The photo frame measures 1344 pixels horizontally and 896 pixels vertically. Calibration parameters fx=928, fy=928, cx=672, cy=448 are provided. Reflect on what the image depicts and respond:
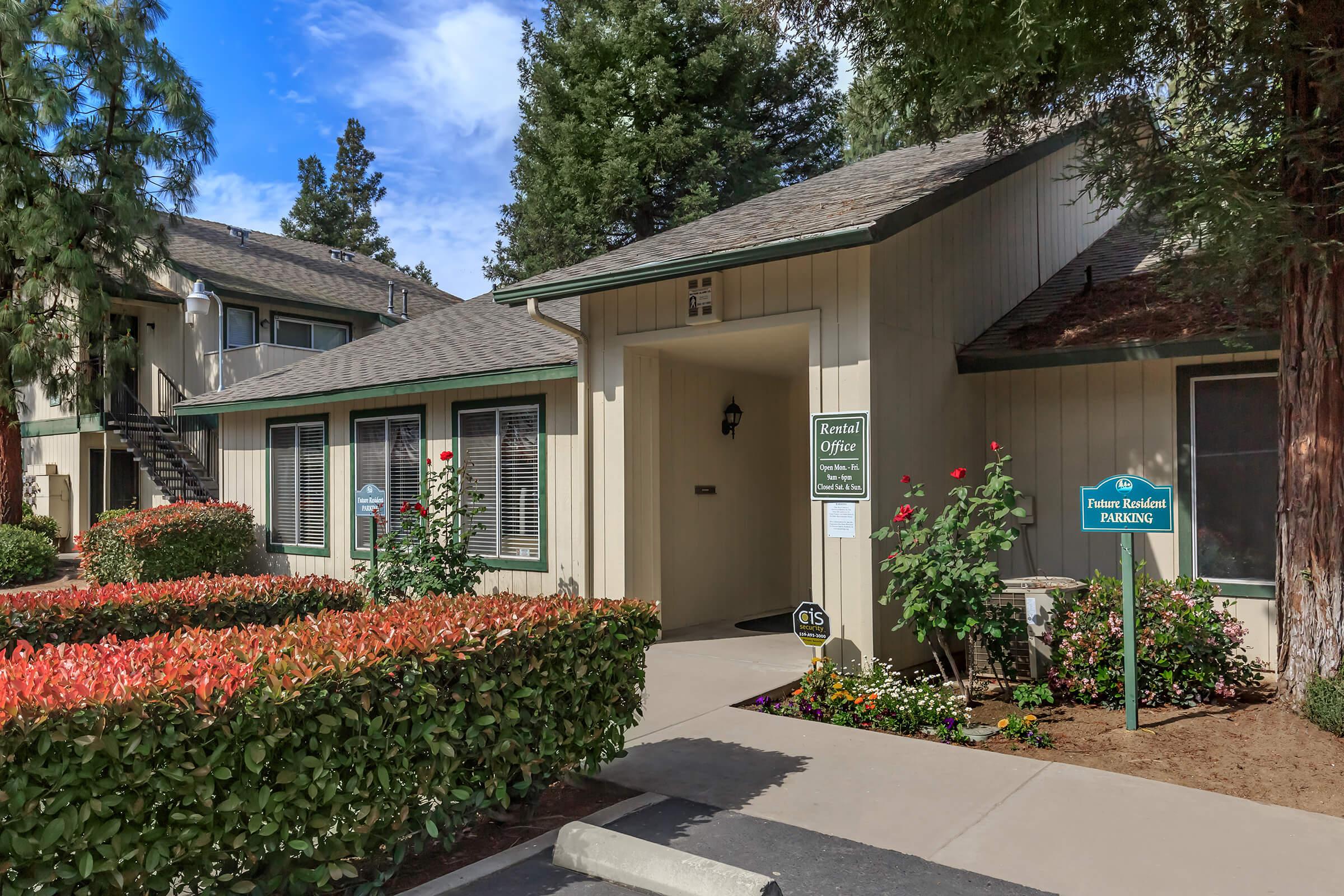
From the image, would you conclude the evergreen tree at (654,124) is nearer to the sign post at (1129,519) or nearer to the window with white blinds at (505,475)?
the window with white blinds at (505,475)

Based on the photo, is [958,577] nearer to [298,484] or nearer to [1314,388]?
[1314,388]

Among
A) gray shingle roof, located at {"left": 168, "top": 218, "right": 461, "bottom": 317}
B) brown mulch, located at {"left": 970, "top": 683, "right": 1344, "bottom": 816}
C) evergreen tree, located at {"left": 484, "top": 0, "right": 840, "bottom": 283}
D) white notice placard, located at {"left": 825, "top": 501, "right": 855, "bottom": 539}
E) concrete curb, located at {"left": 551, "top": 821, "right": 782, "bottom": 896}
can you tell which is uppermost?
evergreen tree, located at {"left": 484, "top": 0, "right": 840, "bottom": 283}

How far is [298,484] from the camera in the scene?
1345 centimetres

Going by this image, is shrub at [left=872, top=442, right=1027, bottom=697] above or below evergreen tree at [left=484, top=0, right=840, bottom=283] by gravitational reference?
below

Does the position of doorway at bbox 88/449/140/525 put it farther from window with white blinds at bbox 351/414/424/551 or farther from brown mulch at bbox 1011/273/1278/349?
brown mulch at bbox 1011/273/1278/349

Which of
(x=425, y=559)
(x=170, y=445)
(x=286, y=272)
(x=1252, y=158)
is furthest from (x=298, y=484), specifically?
(x=1252, y=158)

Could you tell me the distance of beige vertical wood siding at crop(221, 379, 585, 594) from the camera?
10109 millimetres

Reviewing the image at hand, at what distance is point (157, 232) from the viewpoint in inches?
701

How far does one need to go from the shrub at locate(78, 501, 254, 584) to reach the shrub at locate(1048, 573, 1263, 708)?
443 inches

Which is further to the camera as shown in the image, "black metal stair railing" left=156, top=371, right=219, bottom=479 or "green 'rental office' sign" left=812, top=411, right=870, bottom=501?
"black metal stair railing" left=156, top=371, right=219, bottom=479

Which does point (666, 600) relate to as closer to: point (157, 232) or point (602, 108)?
point (157, 232)

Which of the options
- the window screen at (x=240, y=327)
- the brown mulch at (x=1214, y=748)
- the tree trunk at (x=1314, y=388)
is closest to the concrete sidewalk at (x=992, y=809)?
the brown mulch at (x=1214, y=748)

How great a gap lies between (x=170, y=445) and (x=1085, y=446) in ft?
54.7

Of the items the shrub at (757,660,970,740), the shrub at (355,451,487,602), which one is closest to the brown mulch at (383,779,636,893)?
the shrub at (757,660,970,740)
